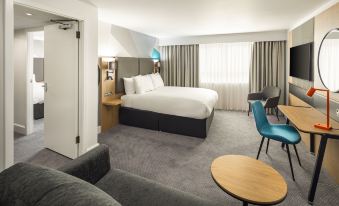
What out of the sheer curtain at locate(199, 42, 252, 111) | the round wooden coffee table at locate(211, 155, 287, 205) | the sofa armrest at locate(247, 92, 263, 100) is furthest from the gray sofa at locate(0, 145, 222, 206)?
the sheer curtain at locate(199, 42, 252, 111)

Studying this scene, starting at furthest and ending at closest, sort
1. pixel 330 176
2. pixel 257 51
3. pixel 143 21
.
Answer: pixel 257 51
pixel 143 21
pixel 330 176

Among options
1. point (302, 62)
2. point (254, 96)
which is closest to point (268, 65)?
point (254, 96)

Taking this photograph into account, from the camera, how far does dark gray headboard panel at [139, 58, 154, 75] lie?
582cm

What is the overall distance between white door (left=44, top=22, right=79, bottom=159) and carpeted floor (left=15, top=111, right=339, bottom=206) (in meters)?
0.29

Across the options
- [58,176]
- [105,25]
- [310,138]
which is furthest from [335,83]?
[105,25]

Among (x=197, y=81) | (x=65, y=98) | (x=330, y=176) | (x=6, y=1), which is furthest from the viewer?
(x=197, y=81)

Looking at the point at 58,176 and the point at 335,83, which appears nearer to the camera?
the point at 58,176

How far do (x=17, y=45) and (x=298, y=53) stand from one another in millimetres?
5485

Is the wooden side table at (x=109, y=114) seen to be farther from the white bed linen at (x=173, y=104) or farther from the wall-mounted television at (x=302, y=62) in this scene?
the wall-mounted television at (x=302, y=62)

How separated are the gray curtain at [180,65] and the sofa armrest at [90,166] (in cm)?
526

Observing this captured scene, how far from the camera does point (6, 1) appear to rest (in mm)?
2020

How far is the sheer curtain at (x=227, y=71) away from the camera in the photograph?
639 centimetres

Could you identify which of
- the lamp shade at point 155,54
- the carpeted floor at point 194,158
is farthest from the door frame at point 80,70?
the lamp shade at point 155,54

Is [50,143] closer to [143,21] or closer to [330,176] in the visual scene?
[143,21]
